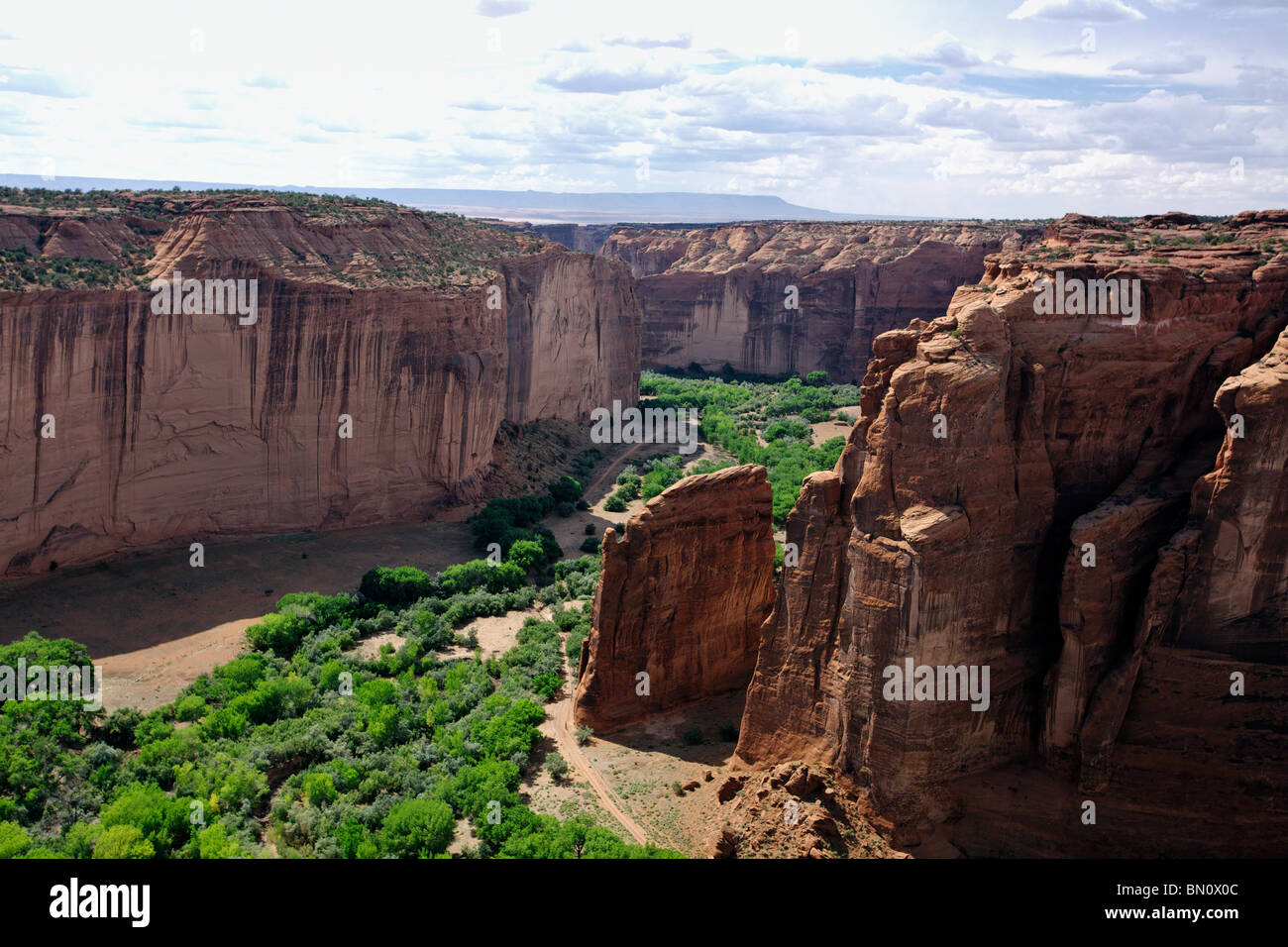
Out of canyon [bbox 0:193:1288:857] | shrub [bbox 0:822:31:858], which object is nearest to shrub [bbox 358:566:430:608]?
canyon [bbox 0:193:1288:857]

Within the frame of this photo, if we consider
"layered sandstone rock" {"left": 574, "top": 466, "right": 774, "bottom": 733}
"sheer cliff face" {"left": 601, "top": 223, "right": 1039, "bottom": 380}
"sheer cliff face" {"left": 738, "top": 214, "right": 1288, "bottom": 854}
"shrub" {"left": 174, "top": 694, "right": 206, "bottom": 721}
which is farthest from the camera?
"sheer cliff face" {"left": 601, "top": 223, "right": 1039, "bottom": 380}

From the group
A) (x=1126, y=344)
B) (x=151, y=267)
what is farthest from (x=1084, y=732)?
(x=151, y=267)

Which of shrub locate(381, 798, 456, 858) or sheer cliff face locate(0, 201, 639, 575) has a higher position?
sheer cliff face locate(0, 201, 639, 575)

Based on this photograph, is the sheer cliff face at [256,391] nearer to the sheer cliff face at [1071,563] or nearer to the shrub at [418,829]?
the shrub at [418,829]

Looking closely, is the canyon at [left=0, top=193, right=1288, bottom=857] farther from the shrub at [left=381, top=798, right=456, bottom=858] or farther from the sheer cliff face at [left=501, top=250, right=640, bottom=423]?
the sheer cliff face at [left=501, top=250, right=640, bottom=423]

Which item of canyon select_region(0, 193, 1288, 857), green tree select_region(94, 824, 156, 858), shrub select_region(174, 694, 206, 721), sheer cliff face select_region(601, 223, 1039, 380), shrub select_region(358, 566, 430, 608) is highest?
sheer cliff face select_region(601, 223, 1039, 380)

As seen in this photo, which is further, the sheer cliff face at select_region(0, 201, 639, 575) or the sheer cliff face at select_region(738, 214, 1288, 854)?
the sheer cliff face at select_region(0, 201, 639, 575)

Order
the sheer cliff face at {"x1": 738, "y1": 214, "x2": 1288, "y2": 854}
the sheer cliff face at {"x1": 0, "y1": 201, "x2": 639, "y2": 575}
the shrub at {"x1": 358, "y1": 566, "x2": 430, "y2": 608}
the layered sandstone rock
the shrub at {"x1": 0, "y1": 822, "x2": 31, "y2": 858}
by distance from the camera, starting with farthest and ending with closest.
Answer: the shrub at {"x1": 358, "y1": 566, "x2": 430, "y2": 608} → the sheer cliff face at {"x1": 0, "y1": 201, "x2": 639, "y2": 575} → the layered sandstone rock → the shrub at {"x1": 0, "y1": 822, "x2": 31, "y2": 858} → the sheer cliff face at {"x1": 738, "y1": 214, "x2": 1288, "y2": 854}

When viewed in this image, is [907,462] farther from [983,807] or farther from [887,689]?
[983,807]
